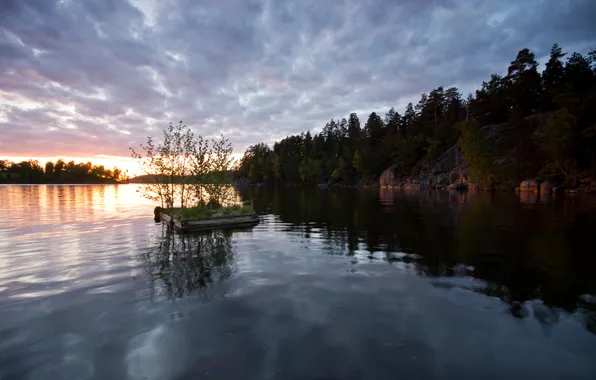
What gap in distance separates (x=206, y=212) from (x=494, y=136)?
9104 cm

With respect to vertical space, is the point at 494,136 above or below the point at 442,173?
above

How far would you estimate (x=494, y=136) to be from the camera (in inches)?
3504

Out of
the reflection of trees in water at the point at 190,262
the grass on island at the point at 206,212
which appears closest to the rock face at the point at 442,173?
the grass on island at the point at 206,212

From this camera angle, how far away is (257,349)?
21.3ft

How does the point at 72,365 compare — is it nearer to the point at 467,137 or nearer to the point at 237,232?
the point at 237,232

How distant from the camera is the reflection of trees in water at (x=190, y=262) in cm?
1070

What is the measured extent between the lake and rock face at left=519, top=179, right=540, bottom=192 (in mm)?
57119

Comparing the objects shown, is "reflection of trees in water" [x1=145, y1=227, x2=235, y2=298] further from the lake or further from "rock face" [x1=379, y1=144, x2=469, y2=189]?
"rock face" [x1=379, y1=144, x2=469, y2=189]

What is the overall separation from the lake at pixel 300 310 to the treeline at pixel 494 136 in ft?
59.3

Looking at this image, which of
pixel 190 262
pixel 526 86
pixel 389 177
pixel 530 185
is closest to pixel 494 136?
pixel 526 86

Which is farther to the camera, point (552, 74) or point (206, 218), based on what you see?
point (552, 74)

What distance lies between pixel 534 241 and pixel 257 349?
1768 centimetres

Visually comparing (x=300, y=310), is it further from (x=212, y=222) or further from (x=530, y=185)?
(x=530, y=185)

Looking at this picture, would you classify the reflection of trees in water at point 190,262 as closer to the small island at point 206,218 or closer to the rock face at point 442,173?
the small island at point 206,218
